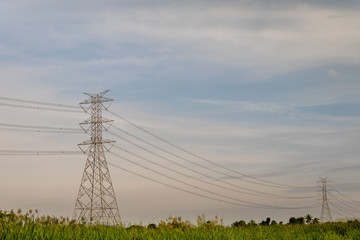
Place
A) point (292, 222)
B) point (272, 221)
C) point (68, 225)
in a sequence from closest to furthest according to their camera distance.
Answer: point (68, 225) → point (272, 221) → point (292, 222)

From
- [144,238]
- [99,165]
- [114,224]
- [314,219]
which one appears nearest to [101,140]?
[99,165]

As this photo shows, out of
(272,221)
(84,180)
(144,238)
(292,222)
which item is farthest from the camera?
(84,180)

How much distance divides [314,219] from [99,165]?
67.3 feet

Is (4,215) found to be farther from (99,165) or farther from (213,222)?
(99,165)

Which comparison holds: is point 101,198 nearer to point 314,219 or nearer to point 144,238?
point 314,219

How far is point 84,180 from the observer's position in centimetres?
3972

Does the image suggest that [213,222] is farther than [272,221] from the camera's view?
No

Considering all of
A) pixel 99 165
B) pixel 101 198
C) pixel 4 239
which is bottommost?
pixel 4 239

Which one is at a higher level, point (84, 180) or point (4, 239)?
point (84, 180)

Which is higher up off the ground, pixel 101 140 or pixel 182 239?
pixel 101 140

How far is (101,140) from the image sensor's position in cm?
4059

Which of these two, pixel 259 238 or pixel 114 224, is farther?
pixel 259 238

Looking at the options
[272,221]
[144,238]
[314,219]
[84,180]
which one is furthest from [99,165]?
[144,238]

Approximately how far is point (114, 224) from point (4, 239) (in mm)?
4932
